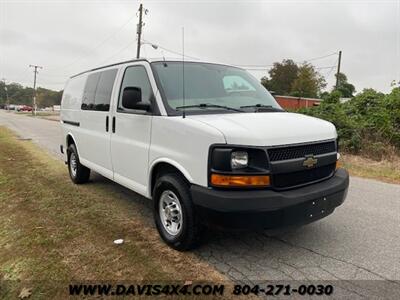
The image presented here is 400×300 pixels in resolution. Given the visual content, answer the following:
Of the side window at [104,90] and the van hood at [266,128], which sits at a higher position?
the side window at [104,90]

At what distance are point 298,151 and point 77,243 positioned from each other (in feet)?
8.81

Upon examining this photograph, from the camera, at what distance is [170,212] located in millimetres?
3969

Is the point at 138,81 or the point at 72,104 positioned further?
the point at 72,104

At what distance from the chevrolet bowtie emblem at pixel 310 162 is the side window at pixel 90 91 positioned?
12.2 feet

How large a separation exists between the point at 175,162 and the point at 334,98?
11830mm

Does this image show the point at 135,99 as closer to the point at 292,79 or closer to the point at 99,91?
the point at 99,91

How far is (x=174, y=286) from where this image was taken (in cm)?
319

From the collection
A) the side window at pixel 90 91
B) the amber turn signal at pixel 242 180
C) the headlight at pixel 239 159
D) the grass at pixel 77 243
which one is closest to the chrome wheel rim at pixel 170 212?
the grass at pixel 77 243

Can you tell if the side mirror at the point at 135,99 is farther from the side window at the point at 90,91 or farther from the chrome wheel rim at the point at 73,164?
the chrome wheel rim at the point at 73,164

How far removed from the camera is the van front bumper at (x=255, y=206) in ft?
10.5

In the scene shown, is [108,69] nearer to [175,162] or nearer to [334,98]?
[175,162]

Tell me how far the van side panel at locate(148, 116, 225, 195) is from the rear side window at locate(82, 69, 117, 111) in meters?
1.55

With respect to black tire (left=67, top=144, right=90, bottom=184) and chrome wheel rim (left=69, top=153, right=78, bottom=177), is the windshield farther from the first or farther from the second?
chrome wheel rim (left=69, top=153, right=78, bottom=177)

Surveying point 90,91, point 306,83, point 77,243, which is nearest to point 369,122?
point 90,91
